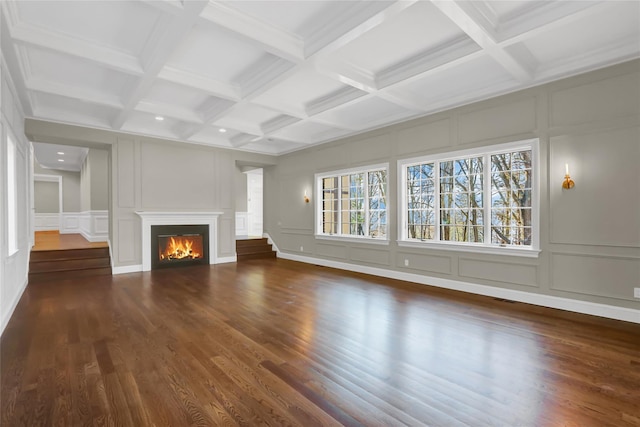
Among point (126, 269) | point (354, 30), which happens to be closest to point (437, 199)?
point (354, 30)

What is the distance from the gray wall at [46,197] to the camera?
1238cm

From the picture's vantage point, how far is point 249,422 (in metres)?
1.84

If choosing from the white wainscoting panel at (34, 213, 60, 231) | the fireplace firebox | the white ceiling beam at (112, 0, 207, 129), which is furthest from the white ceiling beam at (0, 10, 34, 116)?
the white wainscoting panel at (34, 213, 60, 231)

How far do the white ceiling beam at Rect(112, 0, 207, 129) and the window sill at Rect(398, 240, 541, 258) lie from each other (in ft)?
14.7

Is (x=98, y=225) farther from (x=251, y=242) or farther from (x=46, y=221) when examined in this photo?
(x=46, y=221)

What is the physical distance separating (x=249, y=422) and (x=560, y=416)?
186 centimetres

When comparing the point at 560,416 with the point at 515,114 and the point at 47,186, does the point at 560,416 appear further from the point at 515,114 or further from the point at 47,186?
the point at 47,186

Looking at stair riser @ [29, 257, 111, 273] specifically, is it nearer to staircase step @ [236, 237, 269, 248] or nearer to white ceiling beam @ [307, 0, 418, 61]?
staircase step @ [236, 237, 269, 248]

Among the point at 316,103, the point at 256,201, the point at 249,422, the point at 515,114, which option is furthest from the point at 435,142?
the point at 256,201

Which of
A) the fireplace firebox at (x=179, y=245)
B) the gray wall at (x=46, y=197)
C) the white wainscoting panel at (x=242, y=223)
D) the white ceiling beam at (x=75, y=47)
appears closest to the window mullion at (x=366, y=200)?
the fireplace firebox at (x=179, y=245)

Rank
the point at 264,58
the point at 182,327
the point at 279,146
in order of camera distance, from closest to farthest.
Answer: the point at 182,327 → the point at 264,58 → the point at 279,146

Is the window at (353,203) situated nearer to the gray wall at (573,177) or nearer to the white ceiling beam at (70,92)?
the gray wall at (573,177)

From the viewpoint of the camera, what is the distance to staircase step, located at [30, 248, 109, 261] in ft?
20.2

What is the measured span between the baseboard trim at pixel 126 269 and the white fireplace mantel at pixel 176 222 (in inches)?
4.4
